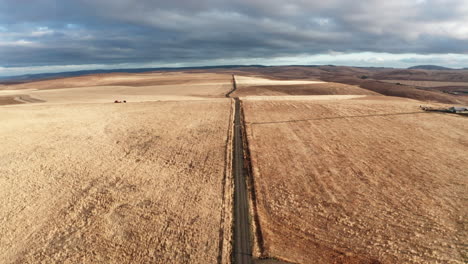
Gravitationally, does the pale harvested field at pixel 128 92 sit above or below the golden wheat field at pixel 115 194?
above

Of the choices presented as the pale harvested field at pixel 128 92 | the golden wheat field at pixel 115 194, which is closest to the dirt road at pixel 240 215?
the golden wheat field at pixel 115 194

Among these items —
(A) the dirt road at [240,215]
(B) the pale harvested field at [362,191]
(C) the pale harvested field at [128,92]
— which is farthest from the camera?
(C) the pale harvested field at [128,92]

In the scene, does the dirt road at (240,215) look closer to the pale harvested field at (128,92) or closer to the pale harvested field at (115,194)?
the pale harvested field at (115,194)

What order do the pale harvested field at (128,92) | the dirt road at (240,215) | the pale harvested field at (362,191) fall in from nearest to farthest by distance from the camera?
the dirt road at (240,215), the pale harvested field at (362,191), the pale harvested field at (128,92)

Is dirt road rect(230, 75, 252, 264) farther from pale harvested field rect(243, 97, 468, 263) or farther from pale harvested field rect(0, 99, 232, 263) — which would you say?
pale harvested field rect(243, 97, 468, 263)

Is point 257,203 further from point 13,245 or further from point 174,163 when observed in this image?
point 13,245

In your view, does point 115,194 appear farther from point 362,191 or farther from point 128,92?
point 128,92

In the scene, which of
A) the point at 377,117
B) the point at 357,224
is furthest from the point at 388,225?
the point at 377,117
